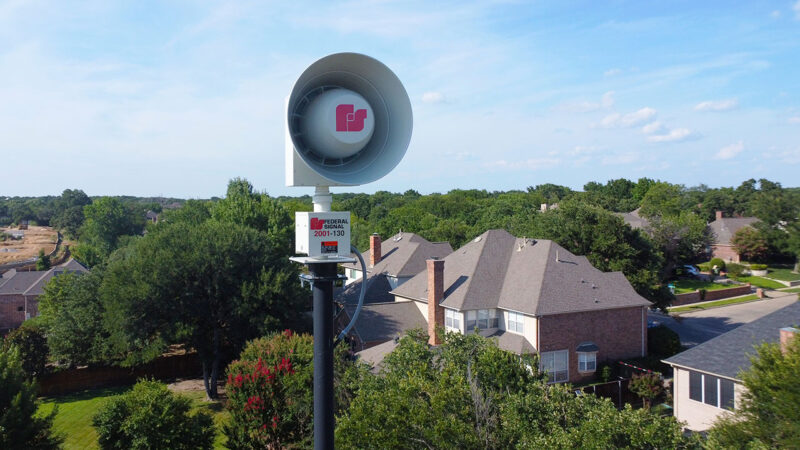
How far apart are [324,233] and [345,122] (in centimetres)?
166

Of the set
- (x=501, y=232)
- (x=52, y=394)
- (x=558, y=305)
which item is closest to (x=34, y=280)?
(x=52, y=394)

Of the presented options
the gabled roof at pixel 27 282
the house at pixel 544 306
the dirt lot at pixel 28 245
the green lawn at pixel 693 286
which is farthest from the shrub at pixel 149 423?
the dirt lot at pixel 28 245

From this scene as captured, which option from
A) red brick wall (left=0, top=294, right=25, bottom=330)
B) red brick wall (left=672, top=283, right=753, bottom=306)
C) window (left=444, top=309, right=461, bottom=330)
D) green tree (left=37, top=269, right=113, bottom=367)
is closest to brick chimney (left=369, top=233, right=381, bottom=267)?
window (left=444, top=309, right=461, bottom=330)

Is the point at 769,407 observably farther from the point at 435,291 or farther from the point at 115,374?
the point at 115,374

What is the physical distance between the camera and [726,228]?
82.4m

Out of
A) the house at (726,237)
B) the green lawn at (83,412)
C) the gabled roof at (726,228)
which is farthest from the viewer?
the gabled roof at (726,228)

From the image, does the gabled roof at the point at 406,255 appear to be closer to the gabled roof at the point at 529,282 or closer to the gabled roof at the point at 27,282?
the gabled roof at the point at 529,282

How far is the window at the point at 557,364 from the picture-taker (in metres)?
29.7

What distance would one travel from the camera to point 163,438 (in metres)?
18.3

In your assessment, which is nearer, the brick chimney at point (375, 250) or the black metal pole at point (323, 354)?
the black metal pole at point (323, 354)

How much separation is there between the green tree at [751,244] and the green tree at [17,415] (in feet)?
258

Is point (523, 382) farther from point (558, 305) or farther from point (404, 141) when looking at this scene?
point (558, 305)

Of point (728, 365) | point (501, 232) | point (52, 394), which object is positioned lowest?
point (52, 394)

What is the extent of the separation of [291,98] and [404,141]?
5.93 ft
